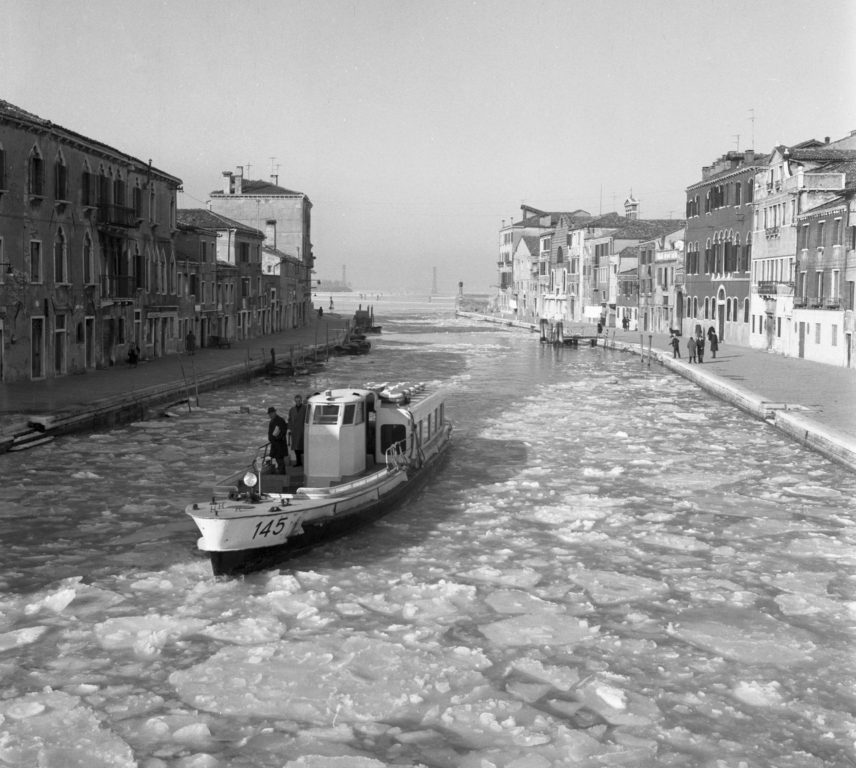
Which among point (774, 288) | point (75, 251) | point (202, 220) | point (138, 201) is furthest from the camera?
point (202, 220)

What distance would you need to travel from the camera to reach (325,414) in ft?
59.7

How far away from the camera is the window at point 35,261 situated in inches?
1288

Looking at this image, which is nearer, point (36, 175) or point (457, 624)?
→ point (457, 624)

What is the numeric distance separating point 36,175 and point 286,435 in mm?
19595

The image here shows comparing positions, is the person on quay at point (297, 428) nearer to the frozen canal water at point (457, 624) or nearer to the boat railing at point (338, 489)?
the boat railing at point (338, 489)

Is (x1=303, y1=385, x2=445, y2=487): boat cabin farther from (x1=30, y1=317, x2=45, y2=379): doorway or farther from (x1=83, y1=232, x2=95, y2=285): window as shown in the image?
(x1=83, y1=232, x2=95, y2=285): window

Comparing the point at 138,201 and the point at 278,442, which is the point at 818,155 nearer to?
the point at 138,201

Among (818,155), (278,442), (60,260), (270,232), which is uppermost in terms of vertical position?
(818,155)

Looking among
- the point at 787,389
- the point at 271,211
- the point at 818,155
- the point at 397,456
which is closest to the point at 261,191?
the point at 271,211

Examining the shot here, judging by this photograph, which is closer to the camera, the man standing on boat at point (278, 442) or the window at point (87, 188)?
the man standing on boat at point (278, 442)

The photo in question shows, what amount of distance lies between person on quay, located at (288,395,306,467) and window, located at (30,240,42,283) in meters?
17.8

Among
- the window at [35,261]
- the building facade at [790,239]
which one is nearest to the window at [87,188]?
the window at [35,261]

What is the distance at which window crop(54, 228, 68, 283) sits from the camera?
3447 centimetres

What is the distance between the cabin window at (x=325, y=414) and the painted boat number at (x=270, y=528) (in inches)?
135
